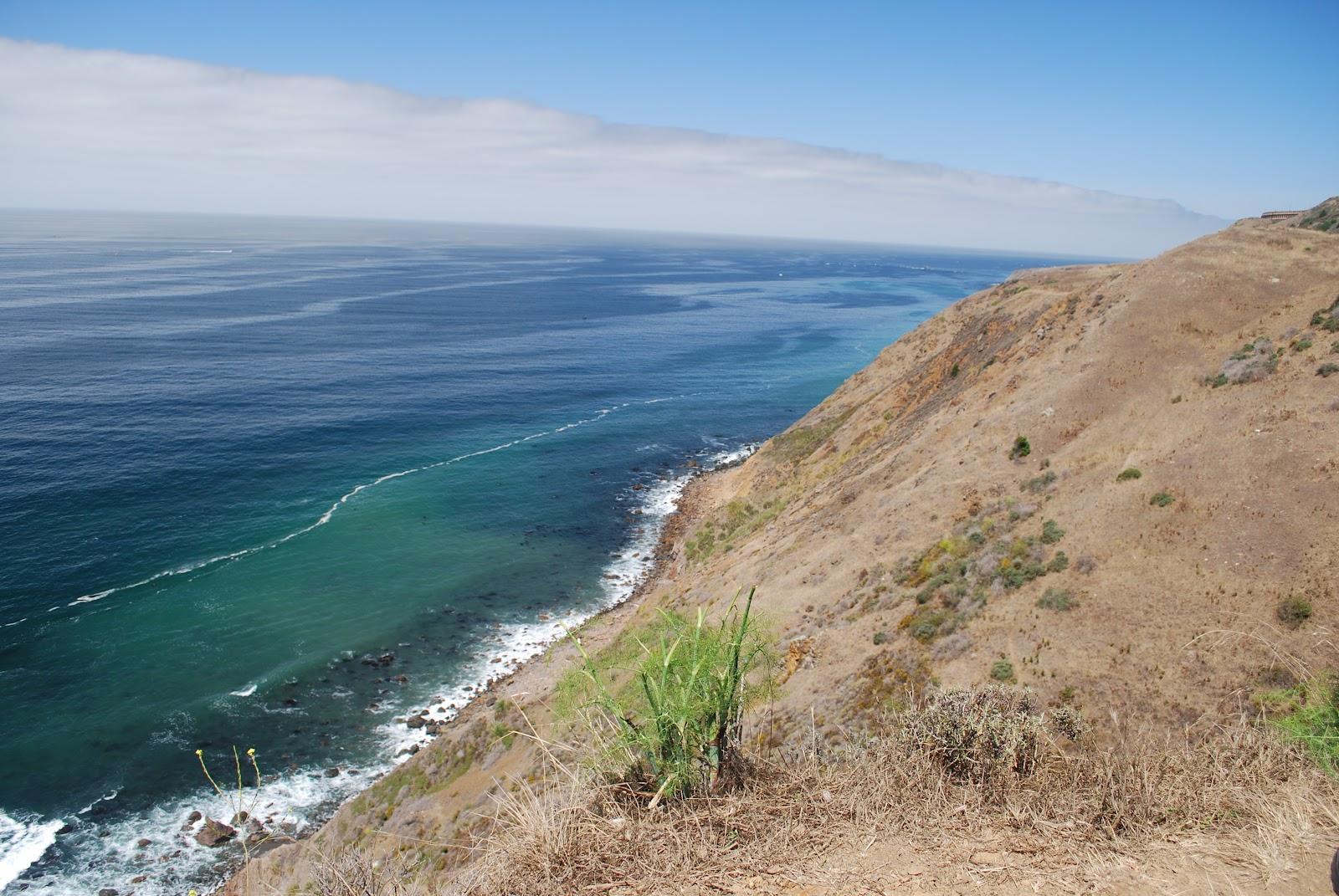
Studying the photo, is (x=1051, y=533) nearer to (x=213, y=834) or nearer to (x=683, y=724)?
(x=683, y=724)

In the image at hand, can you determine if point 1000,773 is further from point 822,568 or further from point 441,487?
point 441,487

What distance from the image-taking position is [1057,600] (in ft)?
78.0

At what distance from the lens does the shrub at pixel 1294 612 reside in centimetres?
1995

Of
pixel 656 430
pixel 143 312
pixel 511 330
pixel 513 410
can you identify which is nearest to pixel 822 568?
pixel 656 430

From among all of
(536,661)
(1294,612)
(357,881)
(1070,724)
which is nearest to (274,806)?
(536,661)

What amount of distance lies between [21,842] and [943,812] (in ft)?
124

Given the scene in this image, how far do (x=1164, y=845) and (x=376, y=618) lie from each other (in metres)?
44.8

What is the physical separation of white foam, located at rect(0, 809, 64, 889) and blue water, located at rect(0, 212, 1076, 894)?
13 cm

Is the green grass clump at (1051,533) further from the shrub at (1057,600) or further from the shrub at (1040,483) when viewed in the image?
the shrub at (1040,483)

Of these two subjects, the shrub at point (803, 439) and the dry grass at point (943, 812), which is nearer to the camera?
the dry grass at point (943, 812)

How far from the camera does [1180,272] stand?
43.6 m

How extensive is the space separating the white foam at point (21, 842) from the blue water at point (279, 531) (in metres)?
0.13

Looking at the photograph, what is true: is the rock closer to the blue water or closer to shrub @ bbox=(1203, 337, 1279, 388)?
the blue water

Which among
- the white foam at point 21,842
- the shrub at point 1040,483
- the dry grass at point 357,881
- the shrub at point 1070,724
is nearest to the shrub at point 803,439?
the shrub at point 1040,483
